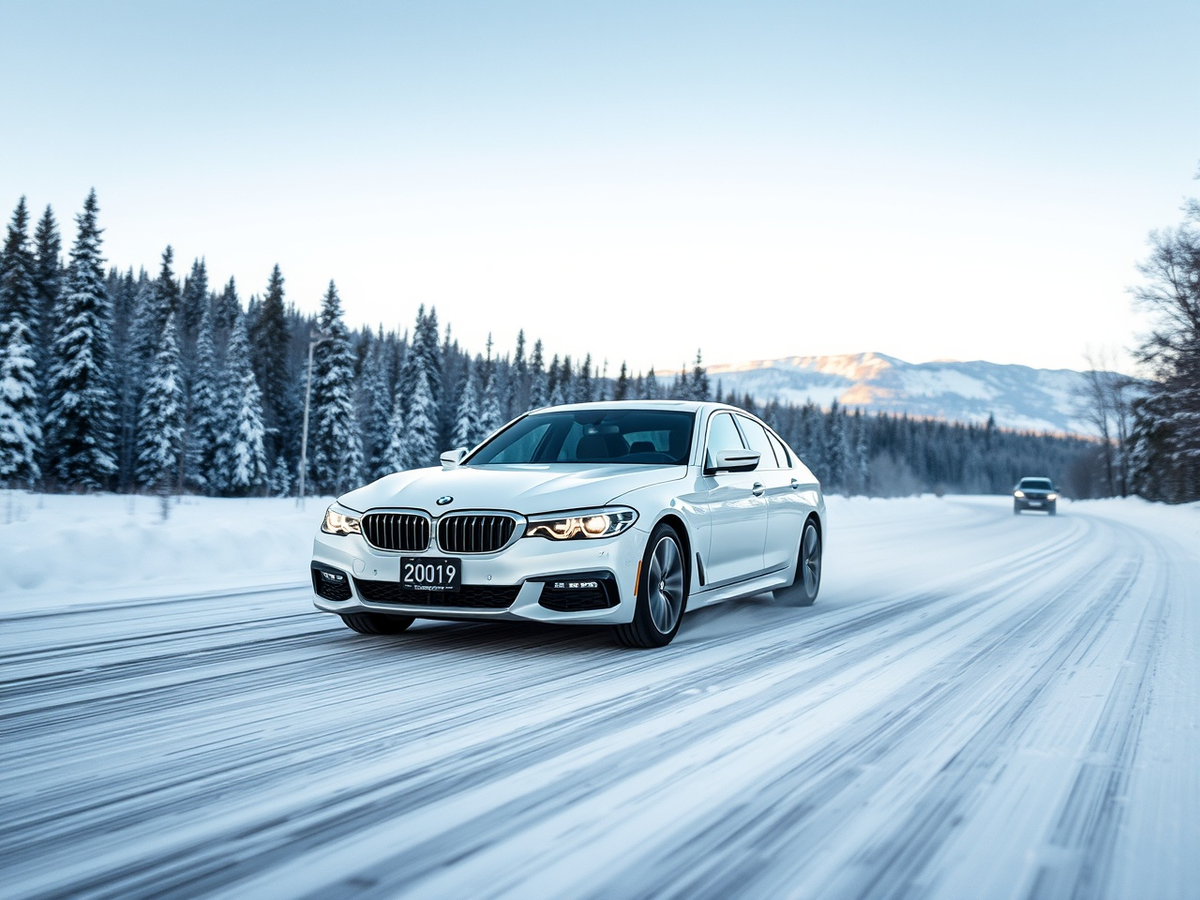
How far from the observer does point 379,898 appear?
2289 mm

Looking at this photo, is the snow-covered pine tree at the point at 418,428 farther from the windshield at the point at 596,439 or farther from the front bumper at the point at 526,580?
the front bumper at the point at 526,580

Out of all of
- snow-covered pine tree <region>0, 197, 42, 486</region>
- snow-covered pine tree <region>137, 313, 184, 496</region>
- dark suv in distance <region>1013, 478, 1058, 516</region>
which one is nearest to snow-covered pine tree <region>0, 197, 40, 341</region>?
snow-covered pine tree <region>0, 197, 42, 486</region>

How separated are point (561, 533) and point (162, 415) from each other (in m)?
62.2

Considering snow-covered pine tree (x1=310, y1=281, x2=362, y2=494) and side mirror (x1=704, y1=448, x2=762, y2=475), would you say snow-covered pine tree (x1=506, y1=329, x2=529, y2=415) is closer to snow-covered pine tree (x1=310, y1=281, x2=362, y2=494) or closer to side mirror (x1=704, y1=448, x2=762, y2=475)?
snow-covered pine tree (x1=310, y1=281, x2=362, y2=494)

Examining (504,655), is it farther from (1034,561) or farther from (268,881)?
(1034,561)

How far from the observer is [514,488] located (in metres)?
5.94

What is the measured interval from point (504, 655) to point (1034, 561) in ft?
38.0

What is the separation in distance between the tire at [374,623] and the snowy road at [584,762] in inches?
4.4

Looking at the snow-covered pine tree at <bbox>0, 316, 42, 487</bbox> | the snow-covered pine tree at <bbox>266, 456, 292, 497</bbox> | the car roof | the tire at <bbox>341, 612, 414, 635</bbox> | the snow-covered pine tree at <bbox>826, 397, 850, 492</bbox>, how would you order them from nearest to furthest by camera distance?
the tire at <bbox>341, 612, 414, 635</bbox> < the car roof < the snow-covered pine tree at <bbox>0, 316, 42, 487</bbox> < the snow-covered pine tree at <bbox>266, 456, 292, 497</bbox> < the snow-covered pine tree at <bbox>826, 397, 850, 492</bbox>

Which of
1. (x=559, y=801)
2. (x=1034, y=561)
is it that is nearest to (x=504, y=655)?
(x=559, y=801)

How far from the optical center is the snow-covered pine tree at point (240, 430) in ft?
213

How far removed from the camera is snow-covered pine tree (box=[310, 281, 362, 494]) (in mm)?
63438

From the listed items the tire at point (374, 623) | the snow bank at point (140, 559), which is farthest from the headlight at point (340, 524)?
the snow bank at point (140, 559)

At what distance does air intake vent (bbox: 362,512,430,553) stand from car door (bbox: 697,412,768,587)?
1989 mm
